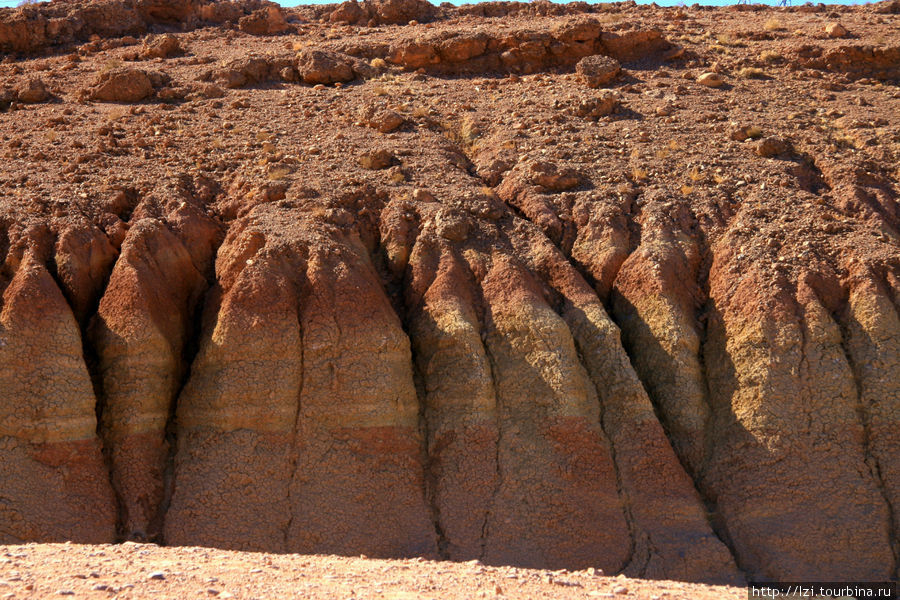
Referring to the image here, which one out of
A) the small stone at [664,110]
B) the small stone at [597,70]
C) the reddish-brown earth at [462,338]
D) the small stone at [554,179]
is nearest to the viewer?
the reddish-brown earth at [462,338]

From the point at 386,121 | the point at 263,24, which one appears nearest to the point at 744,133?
the point at 386,121

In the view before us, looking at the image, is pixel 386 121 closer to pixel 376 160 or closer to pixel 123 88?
pixel 376 160

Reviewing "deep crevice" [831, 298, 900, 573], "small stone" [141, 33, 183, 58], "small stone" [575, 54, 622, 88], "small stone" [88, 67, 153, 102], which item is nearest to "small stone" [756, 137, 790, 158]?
"deep crevice" [831, 298, 900, 573]

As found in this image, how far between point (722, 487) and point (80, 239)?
11.3 metres

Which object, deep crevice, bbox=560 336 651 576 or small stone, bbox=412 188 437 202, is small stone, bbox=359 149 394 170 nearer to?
small stone, bbox=412 188 437 202

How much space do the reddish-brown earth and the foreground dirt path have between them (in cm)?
202

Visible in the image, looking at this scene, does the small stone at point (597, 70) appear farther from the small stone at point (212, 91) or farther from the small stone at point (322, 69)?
the small stone at point (212, 91)

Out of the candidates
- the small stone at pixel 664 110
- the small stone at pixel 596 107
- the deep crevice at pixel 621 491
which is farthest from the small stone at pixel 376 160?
the small stone at pixel 664 110

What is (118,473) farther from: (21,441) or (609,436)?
(609,436)

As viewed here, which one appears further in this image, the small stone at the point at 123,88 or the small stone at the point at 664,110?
the small stone at the point at 123,88

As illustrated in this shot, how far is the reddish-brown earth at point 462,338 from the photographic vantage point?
13.1 metres

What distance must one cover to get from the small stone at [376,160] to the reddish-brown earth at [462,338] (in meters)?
0.06

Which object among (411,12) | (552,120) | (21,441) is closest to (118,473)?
(21,441)

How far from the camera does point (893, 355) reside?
1451 cm
